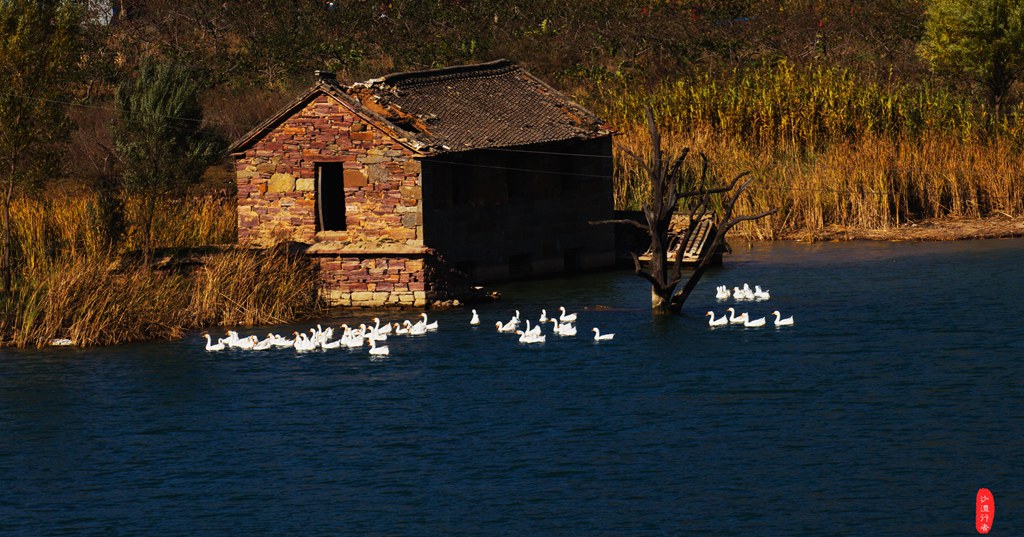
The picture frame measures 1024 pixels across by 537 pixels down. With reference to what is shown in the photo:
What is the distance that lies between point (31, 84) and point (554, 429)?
1902 cm

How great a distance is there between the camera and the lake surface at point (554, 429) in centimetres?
2545

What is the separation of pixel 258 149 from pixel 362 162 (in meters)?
3.30

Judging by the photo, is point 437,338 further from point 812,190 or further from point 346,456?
point 812,190

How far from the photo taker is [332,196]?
4797 centimetres

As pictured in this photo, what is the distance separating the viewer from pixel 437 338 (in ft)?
130

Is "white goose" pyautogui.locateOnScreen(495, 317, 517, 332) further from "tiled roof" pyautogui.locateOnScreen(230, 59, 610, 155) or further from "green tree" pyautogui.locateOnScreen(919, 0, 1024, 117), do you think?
"green tree" pyautogui.locateOnScreen(919, 0, 1024, 117)

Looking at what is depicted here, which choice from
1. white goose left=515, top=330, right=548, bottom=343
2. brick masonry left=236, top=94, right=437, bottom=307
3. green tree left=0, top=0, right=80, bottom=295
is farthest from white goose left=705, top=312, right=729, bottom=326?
green tree left=0, top=0, right=80, bottom=295

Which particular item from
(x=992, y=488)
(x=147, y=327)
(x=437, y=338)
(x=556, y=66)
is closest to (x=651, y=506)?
(x=992, y=488)

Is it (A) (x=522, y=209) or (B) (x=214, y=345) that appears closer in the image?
(B) (x=214, y=345)

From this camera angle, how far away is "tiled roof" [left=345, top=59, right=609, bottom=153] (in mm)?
45469

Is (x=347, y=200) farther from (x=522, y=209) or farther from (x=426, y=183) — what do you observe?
(x=522, y=209)

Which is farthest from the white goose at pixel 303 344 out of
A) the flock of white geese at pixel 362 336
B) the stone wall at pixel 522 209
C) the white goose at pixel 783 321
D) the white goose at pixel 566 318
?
the white goose at pixel 783 321

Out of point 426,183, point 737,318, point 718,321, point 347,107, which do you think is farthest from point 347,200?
point 737,318

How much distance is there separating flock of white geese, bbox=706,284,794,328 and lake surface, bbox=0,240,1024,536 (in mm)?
337
